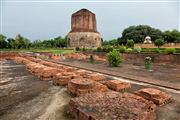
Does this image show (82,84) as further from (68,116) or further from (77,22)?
(77,22)

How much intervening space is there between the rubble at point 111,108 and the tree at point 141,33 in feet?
120

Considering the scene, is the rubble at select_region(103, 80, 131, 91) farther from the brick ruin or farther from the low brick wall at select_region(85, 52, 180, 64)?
the low brick wall at select_region(85, 52, 180, 64)

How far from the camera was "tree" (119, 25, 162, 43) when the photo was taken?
38406 mm

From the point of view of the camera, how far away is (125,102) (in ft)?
11.0

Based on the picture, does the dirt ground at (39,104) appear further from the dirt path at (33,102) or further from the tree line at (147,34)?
the tree line at (147,34)

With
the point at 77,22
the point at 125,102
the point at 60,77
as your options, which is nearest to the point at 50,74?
the point at 60,77

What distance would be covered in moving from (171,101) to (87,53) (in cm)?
1846

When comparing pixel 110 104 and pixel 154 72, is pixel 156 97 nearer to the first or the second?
pixel 110 104

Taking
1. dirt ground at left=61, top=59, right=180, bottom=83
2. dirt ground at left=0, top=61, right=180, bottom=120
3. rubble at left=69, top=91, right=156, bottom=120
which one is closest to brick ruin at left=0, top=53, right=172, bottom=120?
rubble at left=69, top=91, right=156, bottom=120

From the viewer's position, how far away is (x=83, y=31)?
3225 centimetres

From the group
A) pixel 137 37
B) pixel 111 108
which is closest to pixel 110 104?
pixel 111 108

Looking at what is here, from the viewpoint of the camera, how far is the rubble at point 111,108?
2828mm

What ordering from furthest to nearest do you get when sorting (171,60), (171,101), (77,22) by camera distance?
1. (77,22)
2. (171,60)
3. (171,101)

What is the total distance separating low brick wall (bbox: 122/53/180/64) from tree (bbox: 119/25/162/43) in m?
23.7
